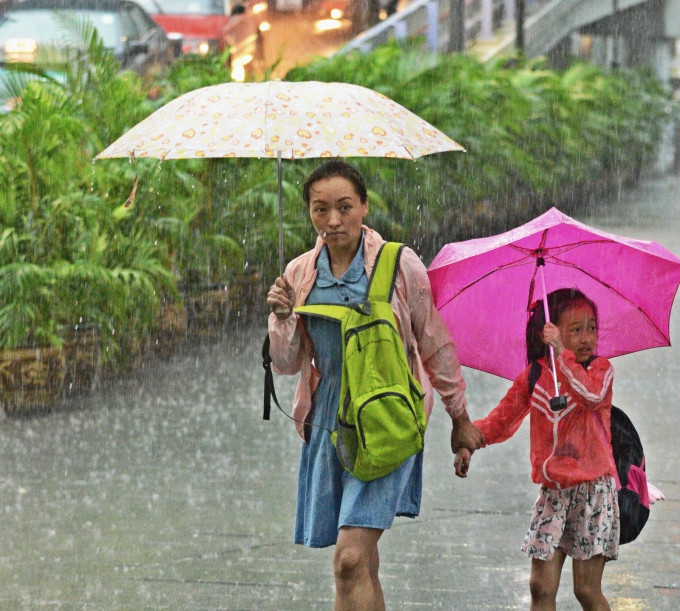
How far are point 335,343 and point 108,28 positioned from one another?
1441 cm

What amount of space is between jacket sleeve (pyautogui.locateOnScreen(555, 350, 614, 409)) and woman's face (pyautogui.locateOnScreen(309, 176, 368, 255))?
2.55ft

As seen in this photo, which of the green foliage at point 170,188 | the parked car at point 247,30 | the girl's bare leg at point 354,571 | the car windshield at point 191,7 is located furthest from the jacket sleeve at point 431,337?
the car windshield at point 191,7

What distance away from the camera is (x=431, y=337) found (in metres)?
3.57

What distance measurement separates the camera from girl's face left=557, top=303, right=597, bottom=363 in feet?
12.0

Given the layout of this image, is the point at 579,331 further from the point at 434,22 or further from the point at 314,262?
the point at 434,22

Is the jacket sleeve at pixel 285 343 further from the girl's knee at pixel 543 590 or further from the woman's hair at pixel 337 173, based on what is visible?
the girl's knee at pixel 543 590

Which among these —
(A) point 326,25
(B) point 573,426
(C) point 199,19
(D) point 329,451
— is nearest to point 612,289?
(B) point 573,426

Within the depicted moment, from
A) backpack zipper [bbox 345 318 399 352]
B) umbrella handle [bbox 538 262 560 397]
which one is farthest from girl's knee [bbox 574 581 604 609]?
backpack zipper [bbox 345 318 399 352]

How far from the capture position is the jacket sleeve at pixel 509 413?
3.72 m

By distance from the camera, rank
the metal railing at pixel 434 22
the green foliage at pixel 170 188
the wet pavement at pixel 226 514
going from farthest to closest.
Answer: the metal railing at pixel 434 22 → the green foliage at pixel 170 188 → the wet pavement at pixel 226 514

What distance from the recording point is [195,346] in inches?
378

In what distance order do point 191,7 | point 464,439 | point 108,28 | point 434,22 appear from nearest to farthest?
point 464,439 → point 108,28 → point 191,7 → point 434,22

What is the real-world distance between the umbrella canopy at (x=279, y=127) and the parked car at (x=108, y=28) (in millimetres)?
12752

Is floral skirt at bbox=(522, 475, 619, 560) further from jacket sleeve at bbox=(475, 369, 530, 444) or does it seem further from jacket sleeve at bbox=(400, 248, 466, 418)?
jacket sleeve at bbox=(400, 248, 466, 418)
